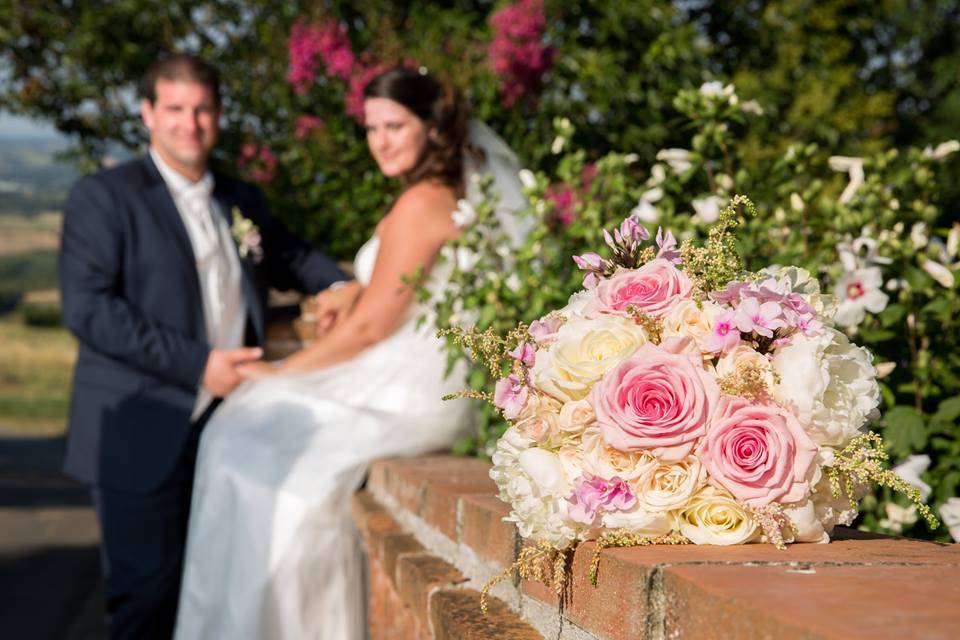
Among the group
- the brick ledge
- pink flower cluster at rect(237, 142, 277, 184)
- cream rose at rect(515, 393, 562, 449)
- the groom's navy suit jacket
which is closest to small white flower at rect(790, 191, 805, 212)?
the brick ledge

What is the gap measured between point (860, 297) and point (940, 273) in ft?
0.62

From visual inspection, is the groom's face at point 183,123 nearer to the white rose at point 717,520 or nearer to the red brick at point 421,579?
the red brick at point 421,579

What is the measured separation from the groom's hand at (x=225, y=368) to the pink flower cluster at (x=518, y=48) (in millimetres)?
2422

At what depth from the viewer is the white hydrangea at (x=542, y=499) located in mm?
1377

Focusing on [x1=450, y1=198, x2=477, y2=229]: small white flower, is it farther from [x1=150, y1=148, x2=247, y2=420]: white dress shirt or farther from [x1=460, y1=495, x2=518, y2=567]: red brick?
[x1=150, y1=148, x2=247, y2=420]: white dress shirt

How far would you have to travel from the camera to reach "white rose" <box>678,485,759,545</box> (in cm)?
135

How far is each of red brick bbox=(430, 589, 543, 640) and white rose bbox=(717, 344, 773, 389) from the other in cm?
53

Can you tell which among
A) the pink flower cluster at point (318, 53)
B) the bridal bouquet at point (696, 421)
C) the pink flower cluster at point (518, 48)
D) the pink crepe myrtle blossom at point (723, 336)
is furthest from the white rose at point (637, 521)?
the pink flower cluster at point (318, 53)

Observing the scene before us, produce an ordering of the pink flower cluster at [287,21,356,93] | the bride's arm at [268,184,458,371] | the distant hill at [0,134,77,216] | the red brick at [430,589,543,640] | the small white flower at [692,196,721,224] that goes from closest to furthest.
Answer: the red brick at [430,589,543,640]
the small white flower at [692,196,721,224]
the bride's arm at [268,184,458,371]
the distant hill at [0,134,77,216]
the pink flower cluster at [287,21,356,93]

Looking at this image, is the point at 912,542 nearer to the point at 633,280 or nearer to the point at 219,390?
the point at 633,280

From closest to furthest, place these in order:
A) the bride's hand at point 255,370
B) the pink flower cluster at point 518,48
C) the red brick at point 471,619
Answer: the red brick at point 471,619, the bride's hand at point 255,370, the pink flower cluster at point 518,48

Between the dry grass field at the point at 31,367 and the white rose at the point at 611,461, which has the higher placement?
the white rose at the point at 611,461

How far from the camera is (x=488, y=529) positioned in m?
1.93

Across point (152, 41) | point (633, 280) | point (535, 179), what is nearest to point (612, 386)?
point (633, 280)
